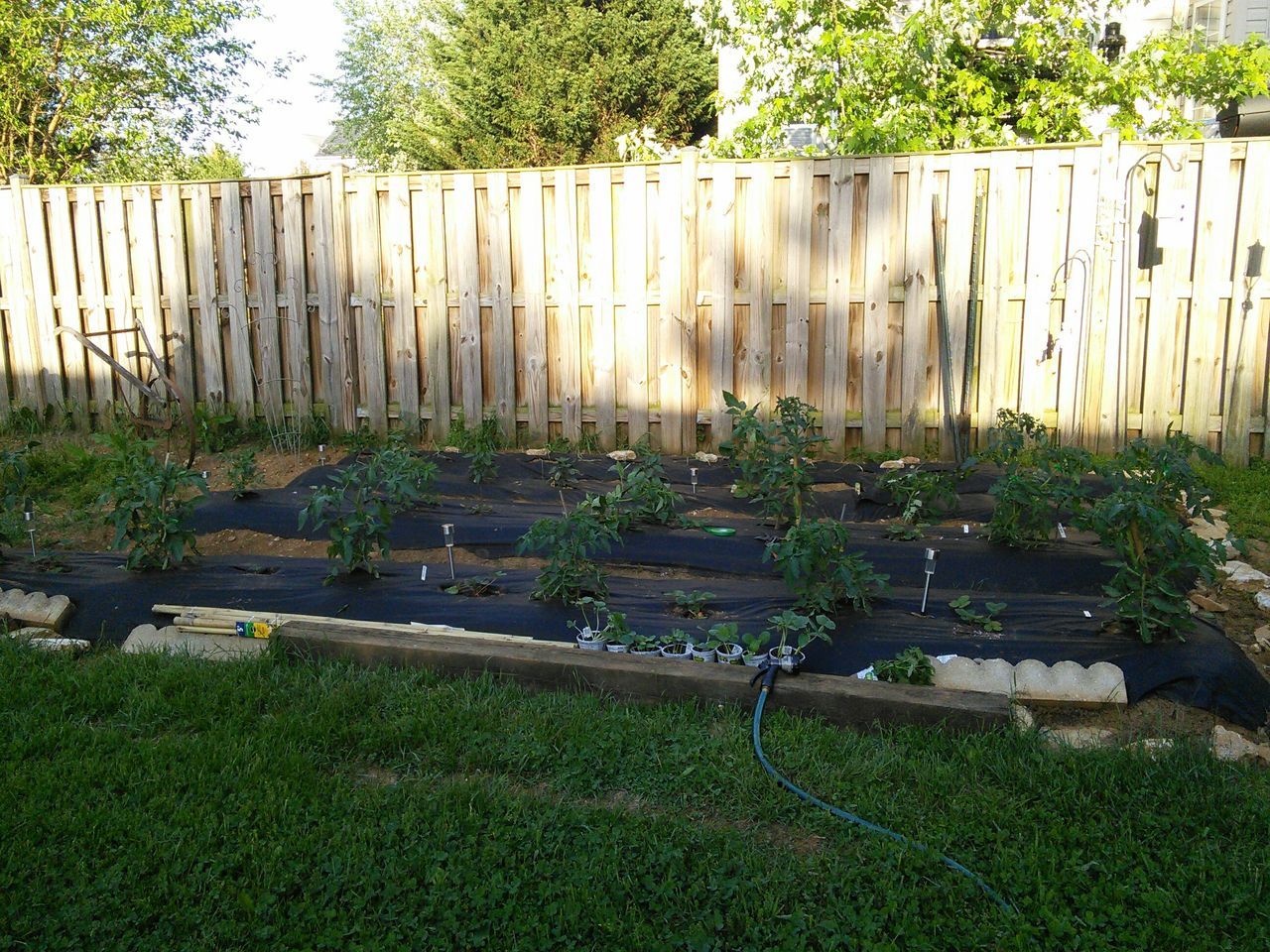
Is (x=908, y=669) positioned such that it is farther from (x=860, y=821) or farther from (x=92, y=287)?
(x=92, y=287)

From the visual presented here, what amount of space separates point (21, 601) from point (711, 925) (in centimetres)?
336

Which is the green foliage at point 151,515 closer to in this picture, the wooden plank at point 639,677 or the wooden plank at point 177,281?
the wooden plank at point 639,677

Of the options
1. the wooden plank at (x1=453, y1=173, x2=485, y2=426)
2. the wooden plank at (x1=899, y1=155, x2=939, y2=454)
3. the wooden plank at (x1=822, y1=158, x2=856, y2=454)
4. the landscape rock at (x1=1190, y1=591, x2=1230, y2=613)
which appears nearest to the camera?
the landscape rock at (x1=1190, y1=591, x2=1230, y2=613)

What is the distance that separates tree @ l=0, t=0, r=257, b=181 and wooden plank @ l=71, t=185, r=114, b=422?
4.42 m

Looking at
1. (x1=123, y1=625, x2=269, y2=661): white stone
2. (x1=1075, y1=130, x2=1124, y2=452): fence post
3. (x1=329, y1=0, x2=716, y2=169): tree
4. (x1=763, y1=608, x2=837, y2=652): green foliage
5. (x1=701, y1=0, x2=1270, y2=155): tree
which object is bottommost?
(x1=123, y1=625, x2=269, y2=661): white stone

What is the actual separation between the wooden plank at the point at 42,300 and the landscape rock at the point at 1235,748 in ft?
27.1

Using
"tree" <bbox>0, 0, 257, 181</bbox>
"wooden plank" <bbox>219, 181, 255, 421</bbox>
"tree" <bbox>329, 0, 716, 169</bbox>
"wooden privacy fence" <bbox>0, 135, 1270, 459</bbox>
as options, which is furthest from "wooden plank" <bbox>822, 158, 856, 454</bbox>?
"tree" <bbox>329, 0, 716, 169</bbox>

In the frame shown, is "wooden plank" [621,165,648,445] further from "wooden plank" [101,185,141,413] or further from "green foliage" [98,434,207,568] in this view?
"wooden plank" [101,185,141,413]

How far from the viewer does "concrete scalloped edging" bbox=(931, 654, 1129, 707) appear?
3.32m

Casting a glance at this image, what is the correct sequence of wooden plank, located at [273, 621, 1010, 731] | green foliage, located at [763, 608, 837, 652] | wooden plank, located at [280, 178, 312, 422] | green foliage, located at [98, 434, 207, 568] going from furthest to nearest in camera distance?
wooden plank, located at [280, 178, 312, 422]
green foliage, located at [98, 434, 207, 568]
green foliage, located at [763, 608, 837, 652]
wooden plank, located at [273, 621, 1010, 731]

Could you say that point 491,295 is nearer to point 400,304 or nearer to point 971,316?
point 400,304

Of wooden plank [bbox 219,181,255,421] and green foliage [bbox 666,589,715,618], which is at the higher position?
wooden plank [bbox 219,181,255,421]

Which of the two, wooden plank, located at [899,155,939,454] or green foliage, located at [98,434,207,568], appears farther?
→ wooden plank, located at [899,155,939,454]

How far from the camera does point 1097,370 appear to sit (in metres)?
6.79
